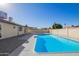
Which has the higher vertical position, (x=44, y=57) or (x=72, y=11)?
(x=72, y=11)

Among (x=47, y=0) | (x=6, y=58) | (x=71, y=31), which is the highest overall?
(x=47, y=0)

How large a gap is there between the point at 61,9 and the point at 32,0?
7225mm

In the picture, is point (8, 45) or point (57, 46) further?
point (57, 46)

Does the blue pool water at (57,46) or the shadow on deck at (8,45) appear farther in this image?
the blue pool water at (57,46)

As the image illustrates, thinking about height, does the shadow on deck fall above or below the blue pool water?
above

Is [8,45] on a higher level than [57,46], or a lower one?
higher

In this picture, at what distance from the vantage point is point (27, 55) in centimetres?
548

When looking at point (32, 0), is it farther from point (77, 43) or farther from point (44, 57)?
point (77, 43)

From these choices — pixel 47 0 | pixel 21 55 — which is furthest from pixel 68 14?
pixel 21 55

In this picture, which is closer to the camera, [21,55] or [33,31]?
[21,55]

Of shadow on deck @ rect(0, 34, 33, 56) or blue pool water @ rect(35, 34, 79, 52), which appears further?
Answer: blue pool water @ rect(35, 34, 79, 52)

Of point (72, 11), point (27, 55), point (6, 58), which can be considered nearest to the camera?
point (6, 58)

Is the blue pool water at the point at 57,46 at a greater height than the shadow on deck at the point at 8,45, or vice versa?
the shadow on deck at the point at 8,45

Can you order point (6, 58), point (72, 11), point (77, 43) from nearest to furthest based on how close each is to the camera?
point (6, 58)
point (77, 43)
point (72, 11)
